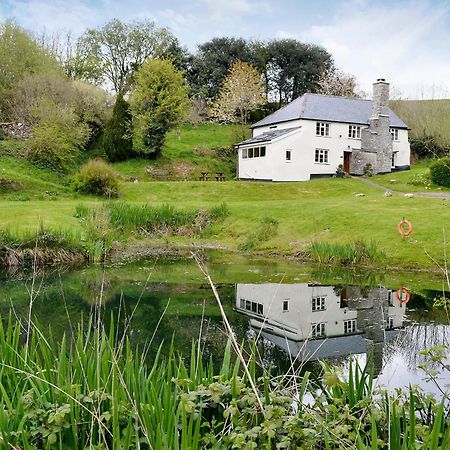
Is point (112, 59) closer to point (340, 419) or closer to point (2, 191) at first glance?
point (2, 191)

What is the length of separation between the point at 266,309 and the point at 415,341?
153 inches

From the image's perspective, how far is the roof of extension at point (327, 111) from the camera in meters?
39.7

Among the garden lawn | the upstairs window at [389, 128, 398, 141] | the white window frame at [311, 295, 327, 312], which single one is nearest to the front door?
the upstairs window at [389, 128, 398, 141]

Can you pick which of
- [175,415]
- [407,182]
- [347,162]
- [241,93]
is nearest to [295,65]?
[241,93]

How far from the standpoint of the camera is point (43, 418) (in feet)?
12.3

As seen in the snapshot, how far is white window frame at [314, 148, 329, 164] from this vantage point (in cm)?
3955

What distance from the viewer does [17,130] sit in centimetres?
3716

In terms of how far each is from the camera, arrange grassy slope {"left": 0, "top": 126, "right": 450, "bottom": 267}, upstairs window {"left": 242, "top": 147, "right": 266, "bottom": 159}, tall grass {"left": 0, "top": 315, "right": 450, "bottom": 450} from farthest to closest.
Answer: upstairs window {"left": 242, "top": 147, "right": 266, "bottom": 159} < grassy slope {"left": 0, "top": 126, "right": 450, "bottom": 267} < tall grass {"left": 0, "top": 315, "right": 450, "bottom": 450}

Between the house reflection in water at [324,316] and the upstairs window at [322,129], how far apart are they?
26.4 metres

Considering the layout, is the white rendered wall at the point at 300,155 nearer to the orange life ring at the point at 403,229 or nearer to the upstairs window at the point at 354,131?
the upstairs window at the point at 354,131

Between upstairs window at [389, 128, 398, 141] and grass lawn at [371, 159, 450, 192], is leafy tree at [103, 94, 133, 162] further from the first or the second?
upstairs window at [389, 128, 398, 141]

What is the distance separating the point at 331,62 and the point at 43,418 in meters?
61.0

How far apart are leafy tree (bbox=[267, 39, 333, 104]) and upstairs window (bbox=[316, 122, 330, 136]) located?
19.2 metres

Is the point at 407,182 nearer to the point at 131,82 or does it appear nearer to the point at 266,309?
Result: the point at 266,309
